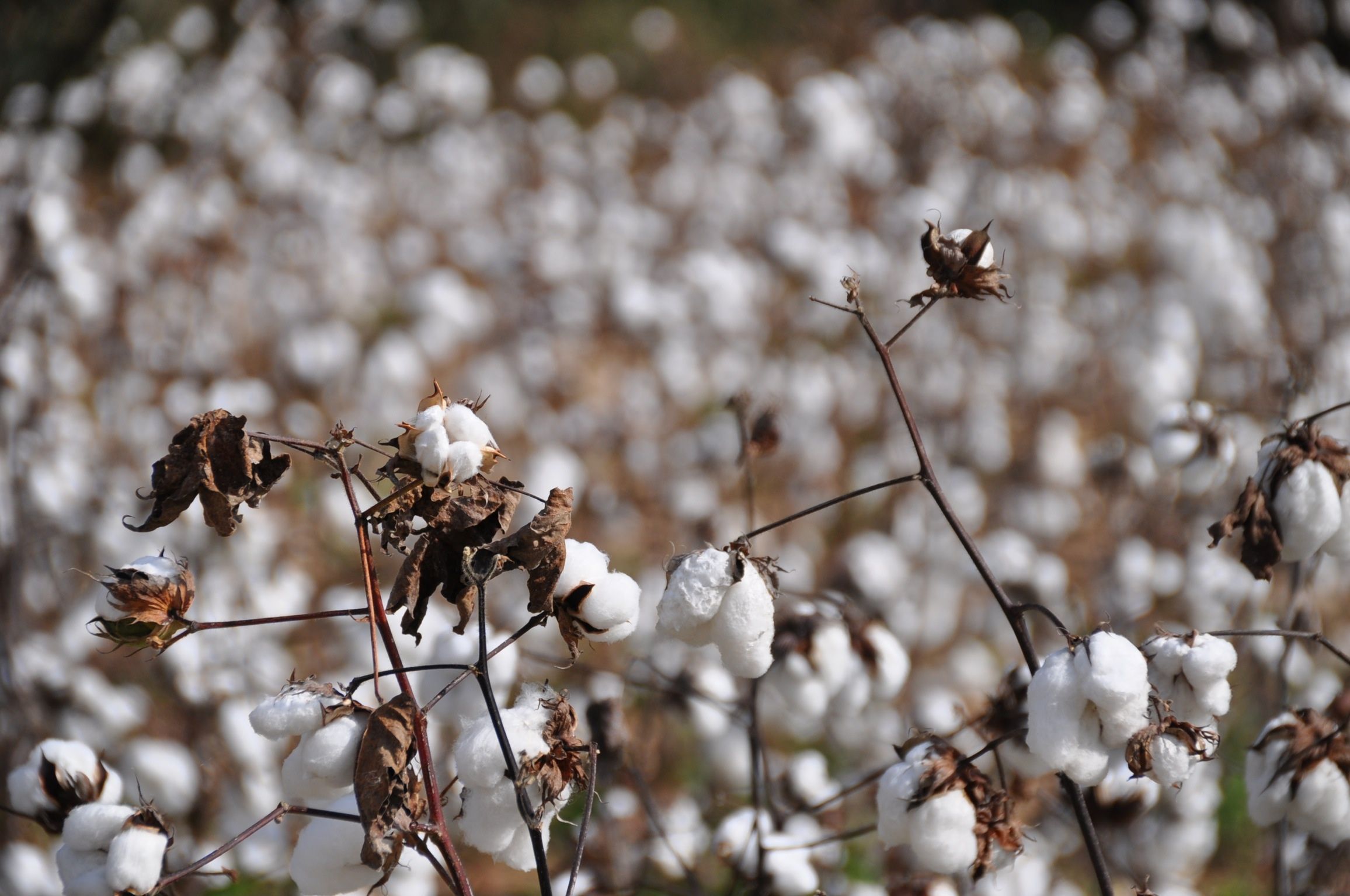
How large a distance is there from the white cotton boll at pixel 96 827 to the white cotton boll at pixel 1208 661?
4.18 ft

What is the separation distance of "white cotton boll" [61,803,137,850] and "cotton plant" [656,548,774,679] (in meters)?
0.70

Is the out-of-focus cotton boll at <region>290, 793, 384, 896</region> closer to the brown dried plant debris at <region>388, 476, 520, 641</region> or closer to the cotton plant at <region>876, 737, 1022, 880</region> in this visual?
the brown dried plant debris at <region>388, 476, 520, 641</region>

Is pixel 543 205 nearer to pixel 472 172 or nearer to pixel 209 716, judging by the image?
pixel 472 172

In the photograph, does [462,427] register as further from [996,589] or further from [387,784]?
[996,589]

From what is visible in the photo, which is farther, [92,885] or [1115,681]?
[92,885]

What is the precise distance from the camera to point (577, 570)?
1.21 m

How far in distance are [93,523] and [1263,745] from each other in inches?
131

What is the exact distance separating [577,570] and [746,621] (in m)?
0.22

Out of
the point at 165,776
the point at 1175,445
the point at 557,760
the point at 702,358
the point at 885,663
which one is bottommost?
the point at 557,760

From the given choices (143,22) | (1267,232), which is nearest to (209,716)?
(1267,232)

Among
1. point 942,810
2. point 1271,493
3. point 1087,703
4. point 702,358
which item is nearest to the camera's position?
point 1087,703

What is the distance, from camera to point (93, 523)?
135 inches

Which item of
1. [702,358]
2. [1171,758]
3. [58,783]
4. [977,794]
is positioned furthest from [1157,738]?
[702,358]

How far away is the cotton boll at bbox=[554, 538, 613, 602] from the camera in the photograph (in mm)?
1213
